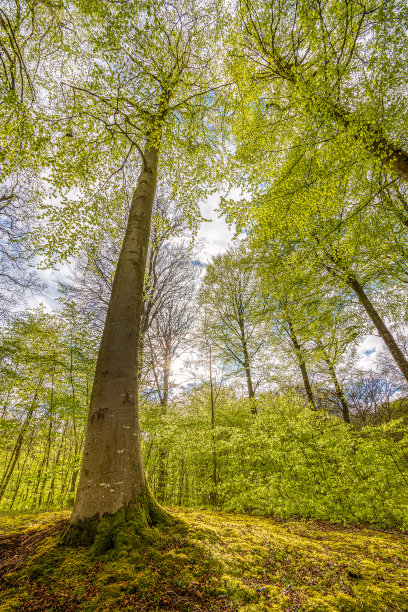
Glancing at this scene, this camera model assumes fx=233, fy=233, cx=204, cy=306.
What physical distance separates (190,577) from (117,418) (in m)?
1.23

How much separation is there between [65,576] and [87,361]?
5895 mm

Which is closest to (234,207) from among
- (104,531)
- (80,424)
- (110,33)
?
(110,33)

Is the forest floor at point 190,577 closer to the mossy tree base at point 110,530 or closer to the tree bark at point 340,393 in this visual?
the mossy tree base at point 110,530

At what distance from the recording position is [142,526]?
1949mm

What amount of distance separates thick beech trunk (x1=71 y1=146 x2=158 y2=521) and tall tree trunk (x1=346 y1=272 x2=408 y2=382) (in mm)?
6530

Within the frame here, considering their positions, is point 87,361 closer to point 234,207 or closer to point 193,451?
point 193,451

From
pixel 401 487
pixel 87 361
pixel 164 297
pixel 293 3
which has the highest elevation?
pixel 293 3

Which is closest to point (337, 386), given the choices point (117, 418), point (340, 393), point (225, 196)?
point (340, 393)

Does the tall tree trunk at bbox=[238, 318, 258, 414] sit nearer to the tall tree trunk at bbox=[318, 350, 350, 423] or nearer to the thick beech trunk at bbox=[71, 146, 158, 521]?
the tall tree trunk at bbox=[318, 350, 350, 423]

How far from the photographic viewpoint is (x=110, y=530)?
1.84 metres

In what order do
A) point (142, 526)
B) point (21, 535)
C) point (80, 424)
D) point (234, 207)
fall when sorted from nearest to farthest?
point (142, 526), point (21, 535), point (234, 207), point (80, 424)

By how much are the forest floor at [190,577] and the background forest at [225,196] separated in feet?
11.0

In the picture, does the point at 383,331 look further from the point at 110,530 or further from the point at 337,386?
the point at 110,530

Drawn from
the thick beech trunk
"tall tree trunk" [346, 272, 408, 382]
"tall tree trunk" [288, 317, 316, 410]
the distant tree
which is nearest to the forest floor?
the thick beech trunk
